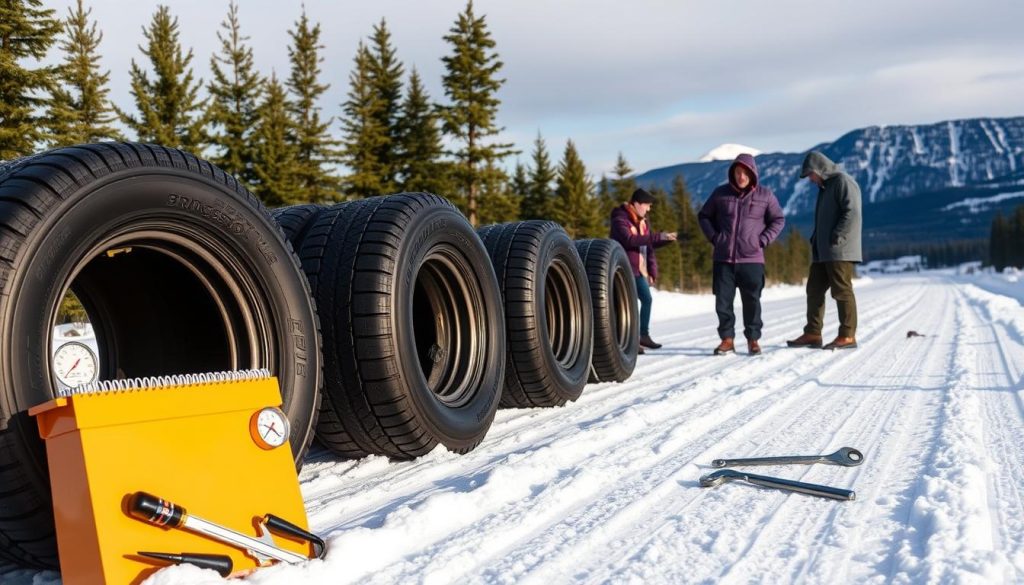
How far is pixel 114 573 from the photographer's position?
1698 mm

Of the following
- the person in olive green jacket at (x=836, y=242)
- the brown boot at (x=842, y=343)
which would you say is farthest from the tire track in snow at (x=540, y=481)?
the person in olive green jacket at (x=836, y=242)

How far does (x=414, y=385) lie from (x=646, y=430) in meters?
1.37

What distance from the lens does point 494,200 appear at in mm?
37219

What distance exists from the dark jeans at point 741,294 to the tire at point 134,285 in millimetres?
5976

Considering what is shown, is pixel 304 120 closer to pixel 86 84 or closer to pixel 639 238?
pixel 86 84

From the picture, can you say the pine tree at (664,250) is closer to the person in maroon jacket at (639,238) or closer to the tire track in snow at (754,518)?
the person in maroon jacket at (639,238)

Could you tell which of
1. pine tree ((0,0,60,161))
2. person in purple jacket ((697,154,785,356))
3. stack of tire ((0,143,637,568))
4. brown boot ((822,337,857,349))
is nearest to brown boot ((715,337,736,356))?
person in purple jacket ((697,154,785,356))

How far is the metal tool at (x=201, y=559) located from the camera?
1776 mm

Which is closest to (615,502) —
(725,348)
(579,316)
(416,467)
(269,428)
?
(416,467)

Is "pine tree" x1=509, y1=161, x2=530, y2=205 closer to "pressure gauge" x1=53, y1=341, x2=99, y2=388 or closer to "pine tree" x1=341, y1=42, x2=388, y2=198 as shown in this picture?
"pine tree" x1=341, y1=42, x2=388, y2=198

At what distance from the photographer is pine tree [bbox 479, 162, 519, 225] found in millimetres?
35719

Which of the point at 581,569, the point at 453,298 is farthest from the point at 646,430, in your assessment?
the point at 581,569

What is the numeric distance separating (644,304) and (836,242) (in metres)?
2.19

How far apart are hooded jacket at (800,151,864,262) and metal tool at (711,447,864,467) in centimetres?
554
